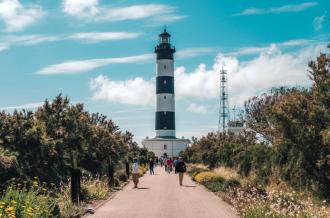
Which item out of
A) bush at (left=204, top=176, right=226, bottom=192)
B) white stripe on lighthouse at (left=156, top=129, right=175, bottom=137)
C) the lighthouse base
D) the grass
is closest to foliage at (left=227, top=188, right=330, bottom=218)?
the grass

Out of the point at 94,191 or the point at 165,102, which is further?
the point at 165,102

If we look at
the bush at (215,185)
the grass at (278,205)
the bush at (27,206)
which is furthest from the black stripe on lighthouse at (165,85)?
the bush at (27,206)

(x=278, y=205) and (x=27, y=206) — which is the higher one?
(x=27, y=206)

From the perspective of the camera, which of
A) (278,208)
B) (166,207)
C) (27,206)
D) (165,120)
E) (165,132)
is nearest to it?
(27,206)

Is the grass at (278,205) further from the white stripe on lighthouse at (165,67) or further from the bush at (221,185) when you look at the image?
the white stripe on lighthouse at (165,67)

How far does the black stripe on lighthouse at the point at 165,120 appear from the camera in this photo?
323 feet

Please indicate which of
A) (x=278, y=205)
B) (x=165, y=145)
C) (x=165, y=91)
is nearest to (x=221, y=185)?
(x=278, y=205)

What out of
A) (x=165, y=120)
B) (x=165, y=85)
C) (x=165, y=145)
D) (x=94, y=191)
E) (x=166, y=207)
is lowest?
(x=166, y=207)

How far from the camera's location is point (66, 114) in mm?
28328

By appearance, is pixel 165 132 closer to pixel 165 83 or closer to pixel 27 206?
pixel 165 83

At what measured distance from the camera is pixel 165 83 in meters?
95.3

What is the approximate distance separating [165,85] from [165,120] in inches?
321

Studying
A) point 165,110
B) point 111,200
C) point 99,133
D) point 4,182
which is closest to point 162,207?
point 111,200

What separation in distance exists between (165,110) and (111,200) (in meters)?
76.0
